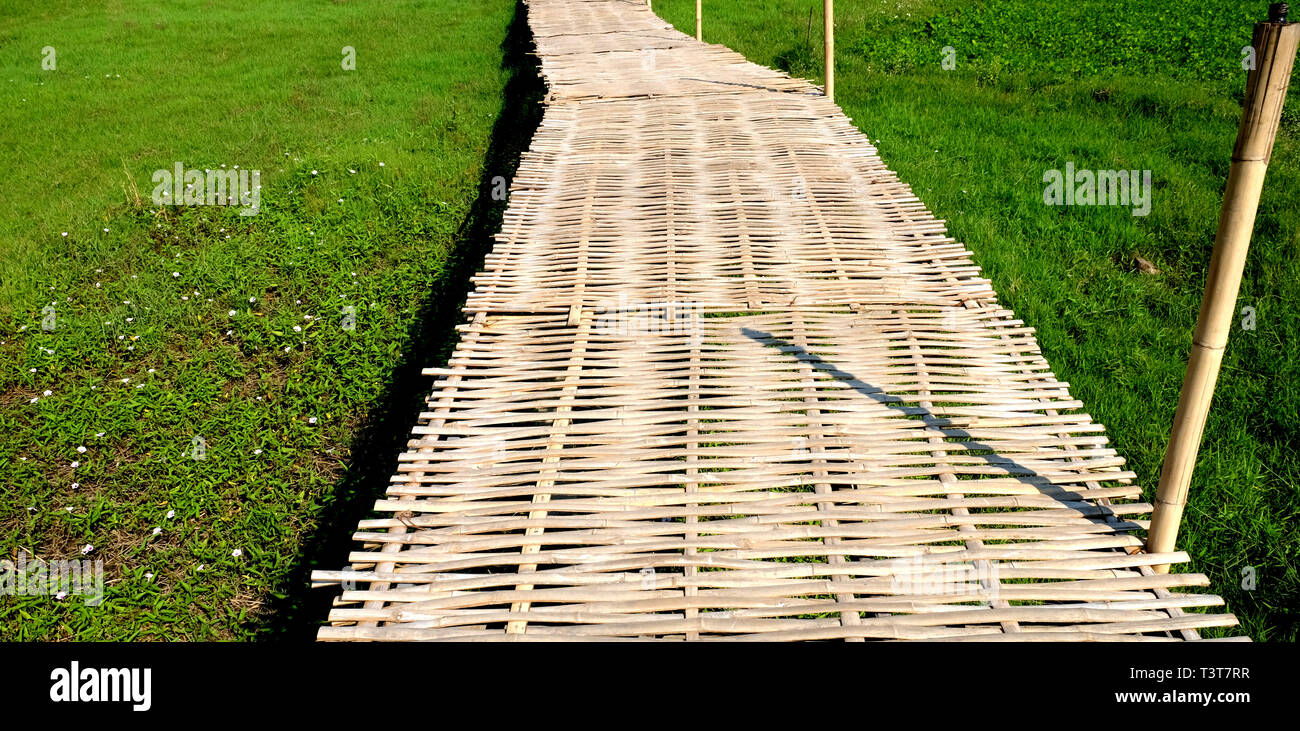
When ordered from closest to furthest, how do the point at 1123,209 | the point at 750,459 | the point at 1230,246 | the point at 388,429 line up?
the point at 1230,246 → the point at 750,459 → the point at 388,429 → the point at 1123,209

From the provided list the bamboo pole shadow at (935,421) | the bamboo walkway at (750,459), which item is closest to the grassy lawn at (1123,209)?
the bamboo walkway at (750,459)

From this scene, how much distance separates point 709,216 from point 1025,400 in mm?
2246

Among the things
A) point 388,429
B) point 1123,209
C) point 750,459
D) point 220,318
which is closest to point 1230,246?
point 750,459

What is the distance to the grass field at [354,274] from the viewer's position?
3707mm

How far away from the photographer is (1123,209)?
6195 millimetres

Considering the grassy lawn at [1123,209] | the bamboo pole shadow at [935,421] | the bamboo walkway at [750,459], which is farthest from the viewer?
the grassy lawn at [1123,209]

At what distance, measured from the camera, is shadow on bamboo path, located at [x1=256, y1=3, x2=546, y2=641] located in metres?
3.44

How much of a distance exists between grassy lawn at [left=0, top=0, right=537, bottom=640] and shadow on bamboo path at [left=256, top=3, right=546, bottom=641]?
0.05 feet

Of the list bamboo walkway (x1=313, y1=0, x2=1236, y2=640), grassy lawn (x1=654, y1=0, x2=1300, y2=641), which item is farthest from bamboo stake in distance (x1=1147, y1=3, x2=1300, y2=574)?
grassy lawn (x1=654, y1=0, x2=1300, y2=641)

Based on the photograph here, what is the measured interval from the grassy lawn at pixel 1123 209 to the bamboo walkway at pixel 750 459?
79 cm

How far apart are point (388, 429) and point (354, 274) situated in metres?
2.02

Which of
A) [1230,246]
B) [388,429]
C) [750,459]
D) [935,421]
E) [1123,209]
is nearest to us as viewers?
[1230,246]

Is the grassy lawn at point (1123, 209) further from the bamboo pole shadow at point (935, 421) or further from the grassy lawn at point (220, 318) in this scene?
the grassy lawn at point (220, 318)

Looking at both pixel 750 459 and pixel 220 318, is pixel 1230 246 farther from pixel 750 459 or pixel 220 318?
pixel 220 318
